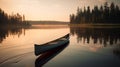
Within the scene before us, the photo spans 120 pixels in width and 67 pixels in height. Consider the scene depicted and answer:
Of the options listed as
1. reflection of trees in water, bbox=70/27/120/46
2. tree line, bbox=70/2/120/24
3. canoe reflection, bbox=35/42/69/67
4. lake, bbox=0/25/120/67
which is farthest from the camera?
tree line, bbox=70/2/120/24

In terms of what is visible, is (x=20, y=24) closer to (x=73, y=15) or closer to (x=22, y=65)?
(x=73, y=15)

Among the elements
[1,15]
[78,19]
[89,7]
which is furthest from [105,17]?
[1,15]

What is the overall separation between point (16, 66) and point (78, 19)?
427 ft

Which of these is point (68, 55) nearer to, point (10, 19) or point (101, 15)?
point (101, 15)

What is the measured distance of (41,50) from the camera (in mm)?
15789

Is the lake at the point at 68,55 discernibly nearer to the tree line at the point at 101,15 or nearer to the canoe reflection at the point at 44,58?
the canoe reflection at the point at 44,58

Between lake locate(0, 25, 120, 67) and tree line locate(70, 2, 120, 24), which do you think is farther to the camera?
tree line locate(70, 2, 120, 24)

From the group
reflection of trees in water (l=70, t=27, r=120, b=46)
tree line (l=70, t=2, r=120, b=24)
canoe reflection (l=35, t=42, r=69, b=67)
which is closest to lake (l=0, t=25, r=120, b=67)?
canoe reflection (l=35, t=42, r=69, b=67)

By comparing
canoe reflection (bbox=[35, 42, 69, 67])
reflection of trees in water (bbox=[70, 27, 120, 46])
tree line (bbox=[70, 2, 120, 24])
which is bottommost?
canoe reflection (bbox=[35, 42, 69, 67])

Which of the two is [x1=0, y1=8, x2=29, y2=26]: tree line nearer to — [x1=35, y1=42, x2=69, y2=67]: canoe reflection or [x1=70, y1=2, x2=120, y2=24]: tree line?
[x1=70, y1=2, x2=120, y2=24]: tree line

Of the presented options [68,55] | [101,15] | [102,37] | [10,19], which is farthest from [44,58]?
[10,19]

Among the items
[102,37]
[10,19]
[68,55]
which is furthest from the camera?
[10,19]

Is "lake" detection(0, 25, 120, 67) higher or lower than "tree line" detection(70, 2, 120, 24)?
lower

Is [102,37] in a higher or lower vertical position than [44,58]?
higher
